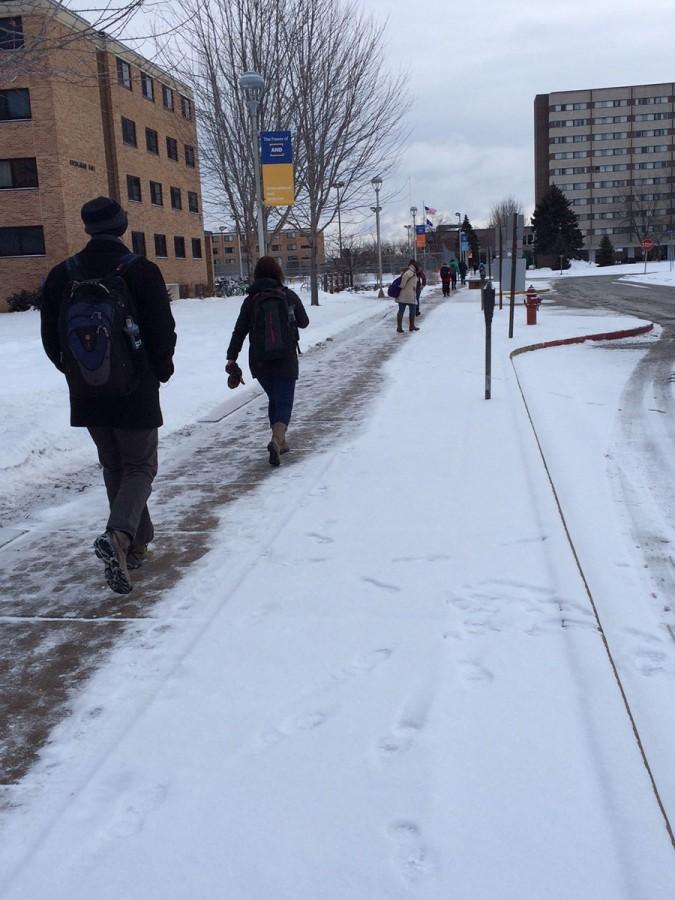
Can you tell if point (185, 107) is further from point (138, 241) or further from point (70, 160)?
point (70, 160)

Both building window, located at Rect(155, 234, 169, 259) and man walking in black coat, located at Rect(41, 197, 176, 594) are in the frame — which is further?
building window, located at Rect(155, 234, 169, 259)

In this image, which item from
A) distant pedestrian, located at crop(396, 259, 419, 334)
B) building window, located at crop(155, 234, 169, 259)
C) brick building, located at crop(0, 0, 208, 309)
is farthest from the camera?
building window, located at crop(155, 234, 169, 259)

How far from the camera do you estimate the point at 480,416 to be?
8.38 metres

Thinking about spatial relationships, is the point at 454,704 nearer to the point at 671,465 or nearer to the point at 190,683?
the point at 190,683

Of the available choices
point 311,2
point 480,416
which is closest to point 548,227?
point 311,2

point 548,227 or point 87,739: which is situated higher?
point 548,227

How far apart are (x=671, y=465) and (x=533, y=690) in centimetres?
390

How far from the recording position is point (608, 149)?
112 metres

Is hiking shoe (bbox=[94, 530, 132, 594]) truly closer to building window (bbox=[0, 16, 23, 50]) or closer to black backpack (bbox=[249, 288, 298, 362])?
black backpack (bbox=[249, 288, 298, 362])

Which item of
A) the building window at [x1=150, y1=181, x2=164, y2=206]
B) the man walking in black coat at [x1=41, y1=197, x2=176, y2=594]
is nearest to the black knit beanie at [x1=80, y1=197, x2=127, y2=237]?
the man walking in black coat at [x1=41, y1=197, x2=176, y2=594]

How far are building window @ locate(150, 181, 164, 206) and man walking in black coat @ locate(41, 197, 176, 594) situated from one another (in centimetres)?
3848

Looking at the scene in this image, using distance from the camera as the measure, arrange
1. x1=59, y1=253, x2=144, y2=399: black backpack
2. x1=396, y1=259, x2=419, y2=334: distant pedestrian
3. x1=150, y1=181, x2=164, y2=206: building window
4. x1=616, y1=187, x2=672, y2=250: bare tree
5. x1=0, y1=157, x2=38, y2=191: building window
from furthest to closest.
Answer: x1=616, y1=187, x2=672, y2=250: bare tree, x1=150, y1=181, x2=164, y2=206: building window, x1=0, y1=157, x2=38, y2=191: building window, x1=396, y1=259, x2=419, y2=334: distant pedestrian, x1=59, y1=253, x2=144, y2=399: black backpack

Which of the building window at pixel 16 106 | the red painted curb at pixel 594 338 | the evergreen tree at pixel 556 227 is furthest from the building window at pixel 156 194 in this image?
the evergreen tree at pixel 556 227

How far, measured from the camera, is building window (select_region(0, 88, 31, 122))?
1220 inches
